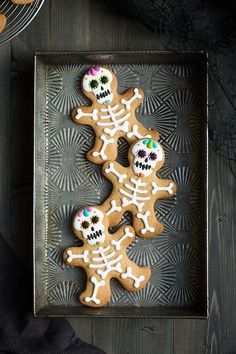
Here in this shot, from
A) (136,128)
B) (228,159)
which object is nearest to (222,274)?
(228,159)

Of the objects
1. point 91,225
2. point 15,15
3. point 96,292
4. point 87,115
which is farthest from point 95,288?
point 15,15

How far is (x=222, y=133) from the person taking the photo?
1161 mm

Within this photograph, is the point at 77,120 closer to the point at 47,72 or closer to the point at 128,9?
the point at 47,72

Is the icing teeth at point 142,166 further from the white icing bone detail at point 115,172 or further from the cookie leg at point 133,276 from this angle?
the cookie leg at point 133,276

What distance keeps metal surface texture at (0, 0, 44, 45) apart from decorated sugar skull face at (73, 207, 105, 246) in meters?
0.38

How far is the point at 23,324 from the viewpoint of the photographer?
1228 millimetres

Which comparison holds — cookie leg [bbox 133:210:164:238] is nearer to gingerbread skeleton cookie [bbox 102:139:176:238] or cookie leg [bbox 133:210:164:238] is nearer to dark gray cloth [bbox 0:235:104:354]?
gingerbread skeleton cookie [bbox 102:139:176:238]

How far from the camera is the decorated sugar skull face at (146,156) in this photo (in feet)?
3.89

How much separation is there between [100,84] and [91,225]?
0.27 m

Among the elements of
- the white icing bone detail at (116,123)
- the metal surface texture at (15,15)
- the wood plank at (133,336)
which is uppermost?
the metal surface texture at (15,15)

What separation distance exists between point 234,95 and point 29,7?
44 cm

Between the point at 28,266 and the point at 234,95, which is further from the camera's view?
the point at 28,266

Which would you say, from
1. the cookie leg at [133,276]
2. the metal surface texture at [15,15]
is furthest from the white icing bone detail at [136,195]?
the metal surface texture at [15,15]

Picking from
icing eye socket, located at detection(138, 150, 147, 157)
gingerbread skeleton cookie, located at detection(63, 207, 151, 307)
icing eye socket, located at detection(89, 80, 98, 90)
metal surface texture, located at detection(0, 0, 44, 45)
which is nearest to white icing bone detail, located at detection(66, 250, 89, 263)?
gingerbread skeleton cookie, located at detection(63, 207, 151, 307)
